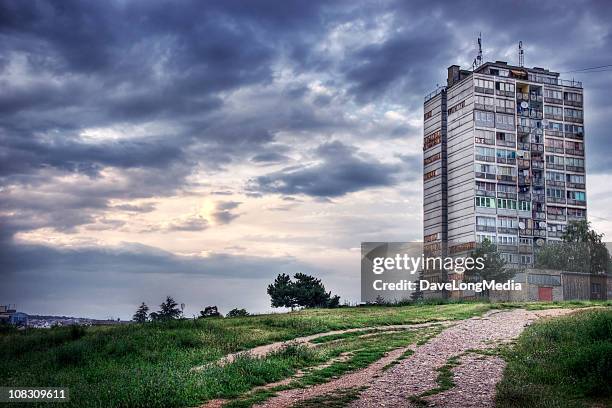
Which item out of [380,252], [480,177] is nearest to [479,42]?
[480,177]

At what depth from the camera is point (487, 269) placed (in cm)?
8912

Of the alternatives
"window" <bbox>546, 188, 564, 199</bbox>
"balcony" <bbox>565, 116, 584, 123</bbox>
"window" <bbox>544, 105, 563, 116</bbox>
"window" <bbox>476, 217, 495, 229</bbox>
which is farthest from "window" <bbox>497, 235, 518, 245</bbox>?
"balcony" <bbox>565, 116, 584, 123</bbox>

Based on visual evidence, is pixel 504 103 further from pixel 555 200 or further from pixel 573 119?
pixel 555 200

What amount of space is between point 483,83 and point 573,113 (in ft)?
65.6

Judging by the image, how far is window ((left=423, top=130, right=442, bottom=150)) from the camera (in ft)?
391

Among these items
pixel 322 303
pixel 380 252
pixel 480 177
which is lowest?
pixel 322 303

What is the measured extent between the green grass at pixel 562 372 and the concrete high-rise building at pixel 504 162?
Result: 277ft

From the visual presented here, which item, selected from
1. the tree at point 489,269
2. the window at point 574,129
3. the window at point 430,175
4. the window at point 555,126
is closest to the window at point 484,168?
the window at point 430,175

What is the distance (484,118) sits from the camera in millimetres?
111562

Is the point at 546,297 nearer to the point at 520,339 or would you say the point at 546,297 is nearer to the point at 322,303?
the point at 322,303

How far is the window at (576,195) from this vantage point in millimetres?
116812

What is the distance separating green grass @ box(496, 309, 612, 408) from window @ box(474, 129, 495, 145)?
86.8 meters

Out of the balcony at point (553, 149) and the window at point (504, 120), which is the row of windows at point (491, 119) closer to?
the window at point (504, 120)

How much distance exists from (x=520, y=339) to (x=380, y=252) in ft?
229
